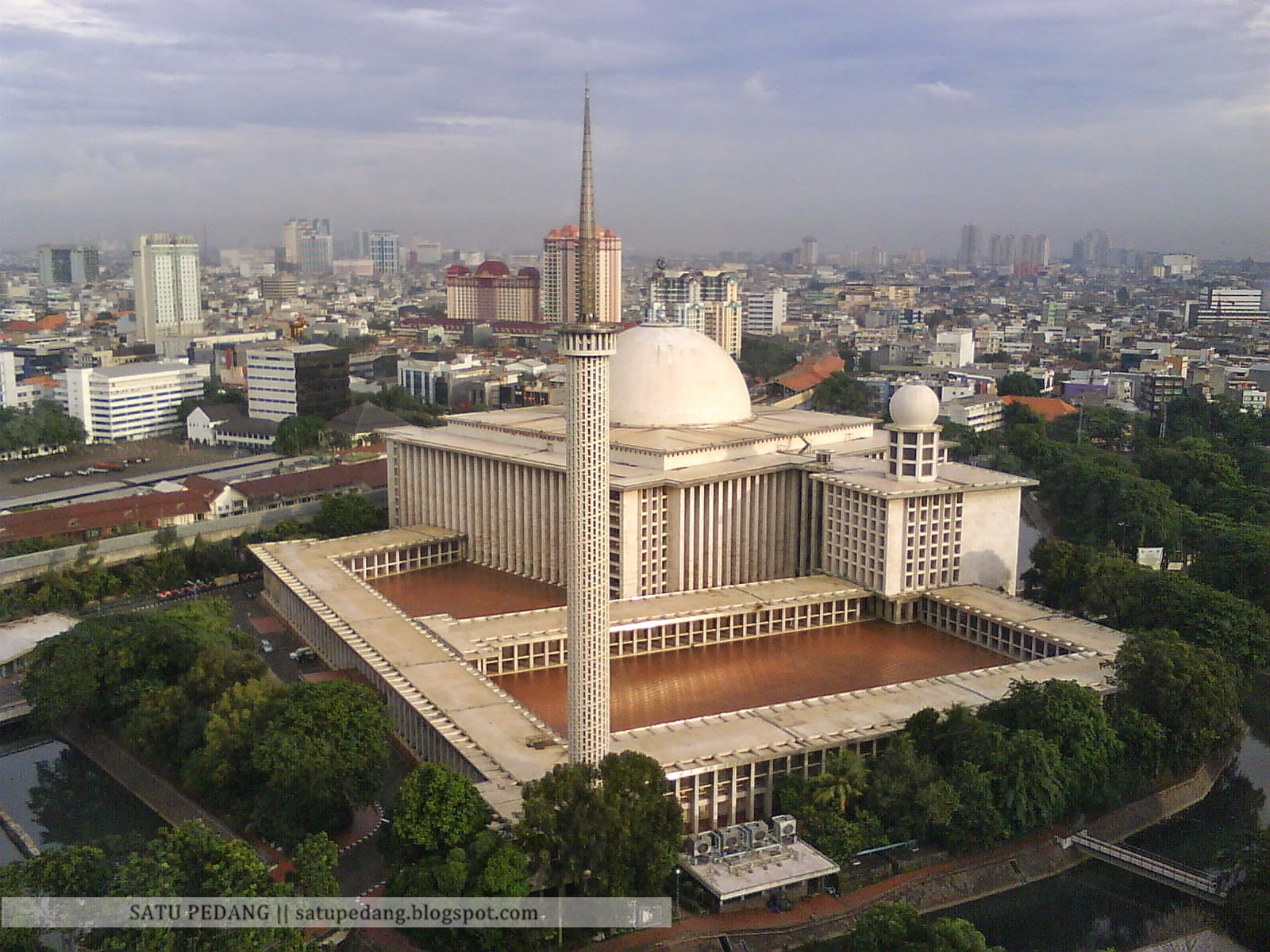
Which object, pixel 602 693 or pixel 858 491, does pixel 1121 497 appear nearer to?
pixel 858 491

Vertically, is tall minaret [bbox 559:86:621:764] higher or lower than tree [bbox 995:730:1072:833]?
higher

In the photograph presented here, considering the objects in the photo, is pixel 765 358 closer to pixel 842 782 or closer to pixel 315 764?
pixel 842 782

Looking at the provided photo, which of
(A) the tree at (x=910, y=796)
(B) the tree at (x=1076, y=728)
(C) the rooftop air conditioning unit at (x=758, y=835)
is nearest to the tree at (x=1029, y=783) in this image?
(B) the tree at (x=1076, y=728)

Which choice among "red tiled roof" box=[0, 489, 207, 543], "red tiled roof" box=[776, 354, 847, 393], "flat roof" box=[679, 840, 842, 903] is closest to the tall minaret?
"flat roof" box=[679, 840, 842, 903]

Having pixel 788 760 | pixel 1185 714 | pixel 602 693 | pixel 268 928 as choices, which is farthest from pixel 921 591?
pixel 268 928

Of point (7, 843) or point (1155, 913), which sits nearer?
point (1155, 913)

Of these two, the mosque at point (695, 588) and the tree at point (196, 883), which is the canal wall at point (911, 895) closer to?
the mosque at point (695, 588)

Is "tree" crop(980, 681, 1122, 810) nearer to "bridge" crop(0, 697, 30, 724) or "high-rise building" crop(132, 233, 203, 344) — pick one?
"bridge" crop(0, 697, 30, 724)
